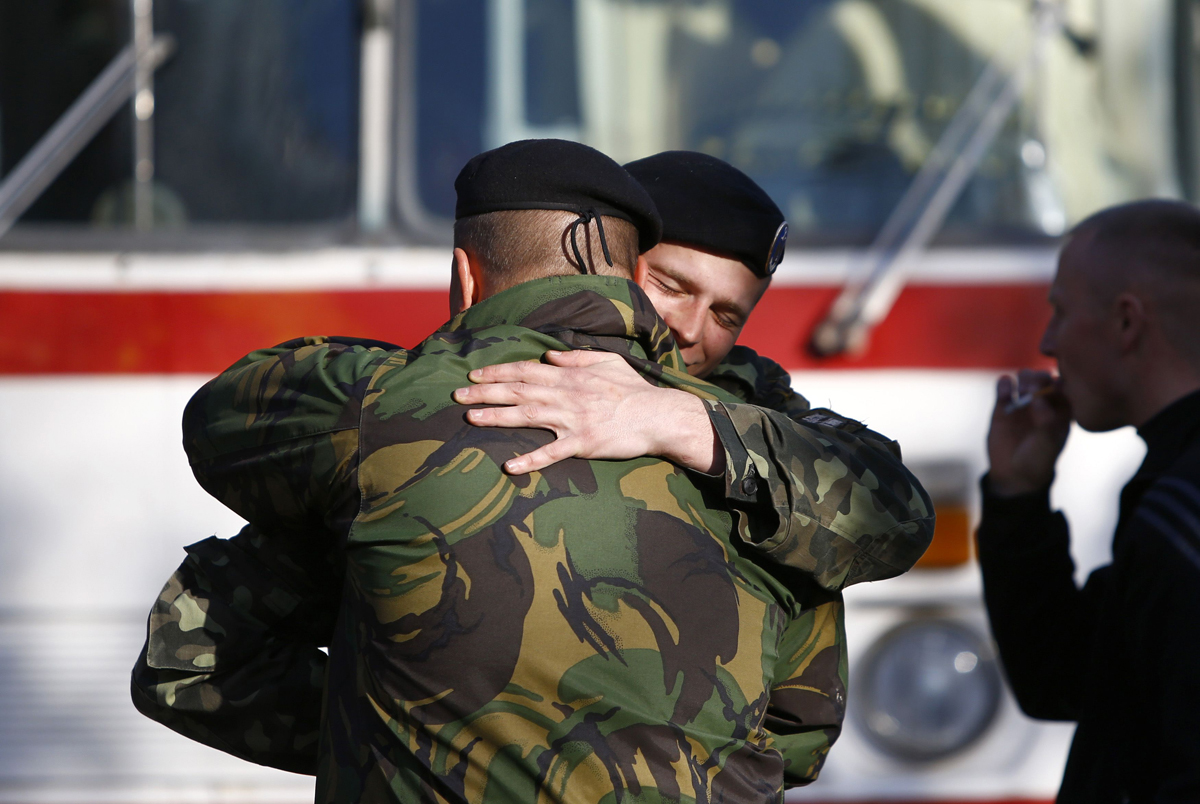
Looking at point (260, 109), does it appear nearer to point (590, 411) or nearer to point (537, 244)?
point (537, 244)

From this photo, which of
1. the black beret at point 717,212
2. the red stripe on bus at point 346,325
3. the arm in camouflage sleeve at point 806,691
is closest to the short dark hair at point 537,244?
the black beret at point 717,212

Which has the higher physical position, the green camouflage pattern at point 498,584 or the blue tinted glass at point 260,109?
the blue tinted glass at point 260,109

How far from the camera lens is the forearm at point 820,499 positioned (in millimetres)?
1226

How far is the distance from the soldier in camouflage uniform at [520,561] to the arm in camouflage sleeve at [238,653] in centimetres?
4

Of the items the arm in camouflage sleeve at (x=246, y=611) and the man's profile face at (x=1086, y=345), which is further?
the man's profile face at (x=1086, y=345)

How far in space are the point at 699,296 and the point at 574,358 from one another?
0.48 m

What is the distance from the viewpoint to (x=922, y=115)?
2461 millimetres

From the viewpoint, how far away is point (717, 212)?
5.44ft

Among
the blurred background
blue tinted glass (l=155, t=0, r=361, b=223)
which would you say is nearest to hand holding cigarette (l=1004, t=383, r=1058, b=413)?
the blurred background

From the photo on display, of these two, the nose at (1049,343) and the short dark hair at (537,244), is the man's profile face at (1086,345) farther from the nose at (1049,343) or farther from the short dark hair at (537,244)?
the short dark hair at (537,244)

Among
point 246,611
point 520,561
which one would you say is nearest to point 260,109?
point 246,611

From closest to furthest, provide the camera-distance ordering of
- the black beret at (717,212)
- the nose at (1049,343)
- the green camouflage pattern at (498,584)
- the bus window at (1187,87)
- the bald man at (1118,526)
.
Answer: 1. the green camouflage pattern at (498,584)
2. the bald man at (1118,526)
3. the black beret at (717,212)
4. the nose at (1049,343)
5. the bus window at (1187,87)

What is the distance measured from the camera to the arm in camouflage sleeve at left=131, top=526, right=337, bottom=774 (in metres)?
1.35

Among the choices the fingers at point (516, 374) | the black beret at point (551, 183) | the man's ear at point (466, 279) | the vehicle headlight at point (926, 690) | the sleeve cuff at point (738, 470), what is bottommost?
the vehicle headlight at point (926, 690)
